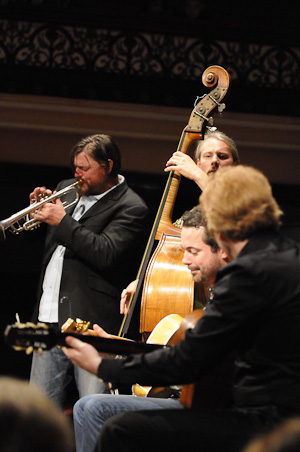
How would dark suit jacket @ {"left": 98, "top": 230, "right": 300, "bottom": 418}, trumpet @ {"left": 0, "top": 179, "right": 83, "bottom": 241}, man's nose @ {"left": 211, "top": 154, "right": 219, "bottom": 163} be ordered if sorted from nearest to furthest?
dark suit jacket @ {"left": 98, "top": 230, "right": 300, "bottom": 418}, man's nose @ {"left": 211, "top": 154, "right": 219, "bottom": 163}, trumpet @ {"left": 0, "top": 179, "right": 83, "bottom": 241}

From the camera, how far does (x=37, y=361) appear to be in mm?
3180

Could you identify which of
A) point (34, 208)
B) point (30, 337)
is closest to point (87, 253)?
point (34, 208)

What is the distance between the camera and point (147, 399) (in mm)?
2434

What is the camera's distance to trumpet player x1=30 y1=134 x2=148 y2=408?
316 centimetres

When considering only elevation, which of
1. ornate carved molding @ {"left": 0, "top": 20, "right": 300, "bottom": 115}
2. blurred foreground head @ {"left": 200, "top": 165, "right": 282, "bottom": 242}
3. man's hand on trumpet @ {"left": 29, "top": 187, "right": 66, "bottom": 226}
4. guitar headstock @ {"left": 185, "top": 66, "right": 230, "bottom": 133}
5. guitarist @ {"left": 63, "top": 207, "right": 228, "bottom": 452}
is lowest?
guitarist @ {"left": 63, "top": 207, "right": 228, "bottom": 452}

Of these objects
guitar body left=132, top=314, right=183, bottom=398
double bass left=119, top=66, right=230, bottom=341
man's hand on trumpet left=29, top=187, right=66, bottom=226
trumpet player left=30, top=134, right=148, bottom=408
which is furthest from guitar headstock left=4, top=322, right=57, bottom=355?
man's hand on trumpet left=29, top=187, right=66, bottom=226

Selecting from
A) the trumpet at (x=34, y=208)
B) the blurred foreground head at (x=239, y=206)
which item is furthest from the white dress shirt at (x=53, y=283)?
the blurred foreground head at (x=239, y=206)

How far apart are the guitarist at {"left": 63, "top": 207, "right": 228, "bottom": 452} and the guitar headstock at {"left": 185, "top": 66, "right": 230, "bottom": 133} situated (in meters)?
0.70

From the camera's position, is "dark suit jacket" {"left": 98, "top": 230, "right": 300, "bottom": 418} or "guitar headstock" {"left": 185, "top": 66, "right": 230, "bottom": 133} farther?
"guitar headstock" {"left": 185, "top": 66, "right": 230, "bottom": 133}

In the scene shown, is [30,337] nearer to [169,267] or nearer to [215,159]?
[169,267]

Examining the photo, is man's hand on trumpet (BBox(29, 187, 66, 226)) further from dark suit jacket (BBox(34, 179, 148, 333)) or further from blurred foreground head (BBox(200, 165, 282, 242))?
blurred foreground head (BBox(200, 165, 282, 242))

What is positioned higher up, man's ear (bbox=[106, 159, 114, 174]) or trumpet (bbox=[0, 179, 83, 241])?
man's ear (bbox=[106, 159, 114, 174])

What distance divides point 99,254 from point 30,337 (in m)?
1.24

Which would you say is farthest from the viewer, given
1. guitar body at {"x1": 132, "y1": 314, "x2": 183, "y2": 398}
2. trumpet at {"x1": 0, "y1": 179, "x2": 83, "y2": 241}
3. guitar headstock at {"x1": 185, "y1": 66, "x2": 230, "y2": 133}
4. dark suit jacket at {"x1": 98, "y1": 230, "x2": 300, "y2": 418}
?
trumpet at {"x1": 0, "y1": 179, "x2": 83, "y2": 241}
